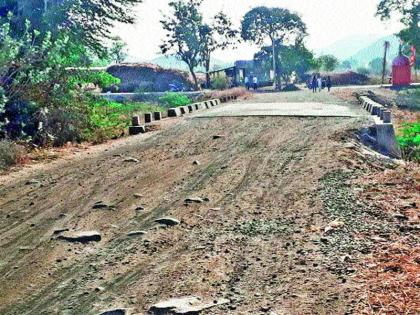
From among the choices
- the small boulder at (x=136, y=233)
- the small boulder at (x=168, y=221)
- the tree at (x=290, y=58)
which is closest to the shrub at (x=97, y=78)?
the small boulder at (x=168, y=221)

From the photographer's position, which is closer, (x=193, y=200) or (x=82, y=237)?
(x=82, y=237)

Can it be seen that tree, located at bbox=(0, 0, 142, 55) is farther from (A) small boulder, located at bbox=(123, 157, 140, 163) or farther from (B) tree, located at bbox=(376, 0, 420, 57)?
(B) tree, located at bbox=(376, 0, 420, 57)

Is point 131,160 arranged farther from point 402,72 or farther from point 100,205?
point 402,72

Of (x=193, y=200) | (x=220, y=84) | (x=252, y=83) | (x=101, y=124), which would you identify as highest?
(x=101, y=124)

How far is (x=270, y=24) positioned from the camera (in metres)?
61.8

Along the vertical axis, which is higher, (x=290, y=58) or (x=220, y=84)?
(x=290, y=58)

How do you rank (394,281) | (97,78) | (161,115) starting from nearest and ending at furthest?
(394,281) < (97,78) < (161,115)

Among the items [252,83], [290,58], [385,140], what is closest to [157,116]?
[385,140]

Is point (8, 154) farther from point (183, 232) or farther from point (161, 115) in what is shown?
point (161, 115)

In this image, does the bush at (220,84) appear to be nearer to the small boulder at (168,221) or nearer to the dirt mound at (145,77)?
the dirt mound at (145,77)

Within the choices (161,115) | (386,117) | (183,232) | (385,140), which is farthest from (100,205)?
(161,115)

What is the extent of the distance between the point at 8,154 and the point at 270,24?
55329mm

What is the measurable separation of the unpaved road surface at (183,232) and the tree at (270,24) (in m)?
53.9

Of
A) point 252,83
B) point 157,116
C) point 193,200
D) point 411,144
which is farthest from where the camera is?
point 252,83
